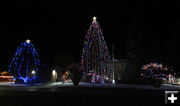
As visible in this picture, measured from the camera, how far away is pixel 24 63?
39.5m

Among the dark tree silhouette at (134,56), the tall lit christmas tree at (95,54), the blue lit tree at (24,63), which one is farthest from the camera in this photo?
the dark tree silhouette at (134,56)

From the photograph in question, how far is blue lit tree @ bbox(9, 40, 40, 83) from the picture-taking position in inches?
1515

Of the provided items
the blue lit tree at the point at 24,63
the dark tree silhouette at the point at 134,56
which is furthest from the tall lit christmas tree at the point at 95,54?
the blue lit tree at the point at 24,63

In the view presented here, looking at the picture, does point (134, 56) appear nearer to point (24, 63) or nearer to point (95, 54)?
point (95, 54)

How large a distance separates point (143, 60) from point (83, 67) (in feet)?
35.4

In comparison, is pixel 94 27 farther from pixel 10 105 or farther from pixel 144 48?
pixel 10 105

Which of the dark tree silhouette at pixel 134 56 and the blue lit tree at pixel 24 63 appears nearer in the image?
the blue lit tree at pixel 24 63

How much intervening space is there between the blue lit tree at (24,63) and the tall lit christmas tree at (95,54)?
8.50 m

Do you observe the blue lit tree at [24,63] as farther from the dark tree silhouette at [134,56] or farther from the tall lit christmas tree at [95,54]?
the dark tree silhouette at [134,56]

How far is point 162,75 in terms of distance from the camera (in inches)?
1195

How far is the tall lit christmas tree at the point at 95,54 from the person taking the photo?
33.7 m

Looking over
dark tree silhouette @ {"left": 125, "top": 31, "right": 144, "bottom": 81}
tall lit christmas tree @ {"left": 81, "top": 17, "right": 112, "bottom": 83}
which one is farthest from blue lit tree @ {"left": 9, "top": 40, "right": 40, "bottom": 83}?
dark tree silhouette @ {"left": 125, "top": 31, "right": 144, "bottom": 81}

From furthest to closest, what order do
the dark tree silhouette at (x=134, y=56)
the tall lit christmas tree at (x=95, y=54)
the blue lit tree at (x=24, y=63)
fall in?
the dark tree silhouette at (x=134, y=56)
the blue lit tree at (x=24, y=63)
the tall lit christmas tree at (x=95, y=54)

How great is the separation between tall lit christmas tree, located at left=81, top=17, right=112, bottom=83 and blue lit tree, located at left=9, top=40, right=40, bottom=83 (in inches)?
335
